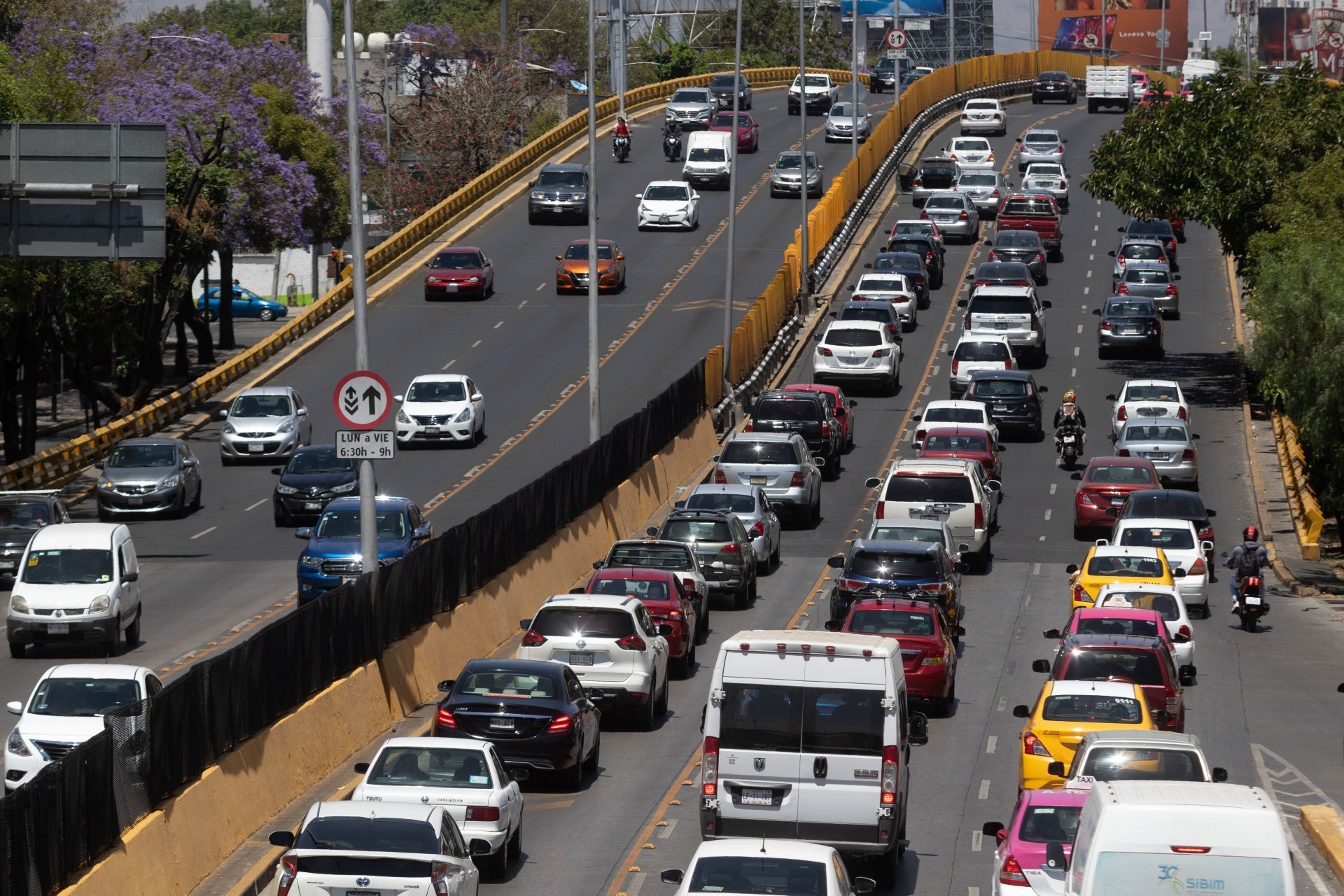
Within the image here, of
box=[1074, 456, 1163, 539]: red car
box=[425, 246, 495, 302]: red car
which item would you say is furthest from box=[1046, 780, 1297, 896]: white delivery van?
box=[425, 246, 495, 302]: red car

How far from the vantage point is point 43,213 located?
31.1 meters

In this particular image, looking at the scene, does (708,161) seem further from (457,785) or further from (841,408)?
(457,785)

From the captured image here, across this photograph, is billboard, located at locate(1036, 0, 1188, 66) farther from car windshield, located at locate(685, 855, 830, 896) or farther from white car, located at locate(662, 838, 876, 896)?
car windshield, located at locate(685, 855, 830, 896)

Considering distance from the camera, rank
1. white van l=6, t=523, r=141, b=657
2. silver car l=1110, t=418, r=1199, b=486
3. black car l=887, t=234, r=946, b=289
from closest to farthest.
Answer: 1. white van l=6, t=523, r=141, b=657
2. silver car l=1110, t=418, r=1199, b=486
3. black car l=887, t=234, r=946, b=289

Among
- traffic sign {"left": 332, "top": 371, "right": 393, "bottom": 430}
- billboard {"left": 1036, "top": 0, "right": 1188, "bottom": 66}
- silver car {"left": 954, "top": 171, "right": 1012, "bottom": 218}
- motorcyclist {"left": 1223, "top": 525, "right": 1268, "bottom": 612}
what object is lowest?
motorcyclist {"left": 1223, "top": 525, "right": 1268, "bottom": 612}

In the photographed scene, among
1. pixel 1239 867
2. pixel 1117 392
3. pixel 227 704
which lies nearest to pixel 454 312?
pixel 1117 392

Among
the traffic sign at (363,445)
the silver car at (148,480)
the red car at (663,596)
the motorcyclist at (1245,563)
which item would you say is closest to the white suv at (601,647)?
the red car at (663,596)

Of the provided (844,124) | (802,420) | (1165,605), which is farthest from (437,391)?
(844,124)

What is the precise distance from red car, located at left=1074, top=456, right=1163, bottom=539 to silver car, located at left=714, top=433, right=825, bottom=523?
512 cm

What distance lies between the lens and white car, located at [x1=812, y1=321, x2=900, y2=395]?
4956 cm

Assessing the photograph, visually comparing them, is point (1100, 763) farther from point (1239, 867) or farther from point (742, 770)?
point (1239, 867)

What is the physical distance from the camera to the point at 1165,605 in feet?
94.2

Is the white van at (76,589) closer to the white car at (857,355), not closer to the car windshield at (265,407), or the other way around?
the car windshield at (265,407)

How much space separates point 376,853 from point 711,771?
369 cm
